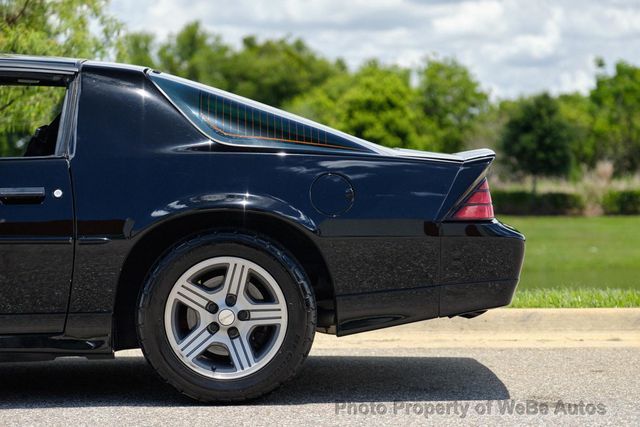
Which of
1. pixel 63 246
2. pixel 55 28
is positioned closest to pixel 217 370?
pixel 63 246

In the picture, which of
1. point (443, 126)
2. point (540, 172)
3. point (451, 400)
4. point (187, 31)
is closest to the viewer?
point (451, 400)

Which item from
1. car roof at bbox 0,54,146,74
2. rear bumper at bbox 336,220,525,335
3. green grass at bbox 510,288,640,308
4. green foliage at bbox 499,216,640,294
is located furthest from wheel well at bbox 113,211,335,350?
green foliage at bbox 499,216,640,294

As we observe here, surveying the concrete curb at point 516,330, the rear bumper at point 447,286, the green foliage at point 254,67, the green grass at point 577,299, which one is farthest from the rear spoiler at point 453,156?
the green foliage at point 254,67

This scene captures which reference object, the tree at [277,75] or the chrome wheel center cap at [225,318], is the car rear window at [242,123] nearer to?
the chrome wheel center cap at [225,318]

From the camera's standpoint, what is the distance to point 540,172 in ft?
198

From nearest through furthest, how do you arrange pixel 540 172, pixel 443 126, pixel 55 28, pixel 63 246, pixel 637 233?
pixel 63 246 → pixel 55 28 → pixel 637 233 → pixel 540 172 → pixel 443 126

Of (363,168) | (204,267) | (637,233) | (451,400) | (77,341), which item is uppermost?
(363,168)

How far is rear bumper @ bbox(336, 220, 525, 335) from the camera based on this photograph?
15.7ft

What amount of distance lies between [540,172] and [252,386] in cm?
5730

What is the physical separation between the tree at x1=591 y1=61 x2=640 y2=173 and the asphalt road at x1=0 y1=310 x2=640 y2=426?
2723 inches

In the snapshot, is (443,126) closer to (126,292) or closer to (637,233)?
(637,233)

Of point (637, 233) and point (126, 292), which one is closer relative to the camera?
point (126, 292)

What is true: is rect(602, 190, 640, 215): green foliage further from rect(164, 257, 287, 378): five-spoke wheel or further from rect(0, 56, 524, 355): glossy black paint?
rect(164, 257, 287, 378): five-spoke wheel

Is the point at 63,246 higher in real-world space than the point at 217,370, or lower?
higher
